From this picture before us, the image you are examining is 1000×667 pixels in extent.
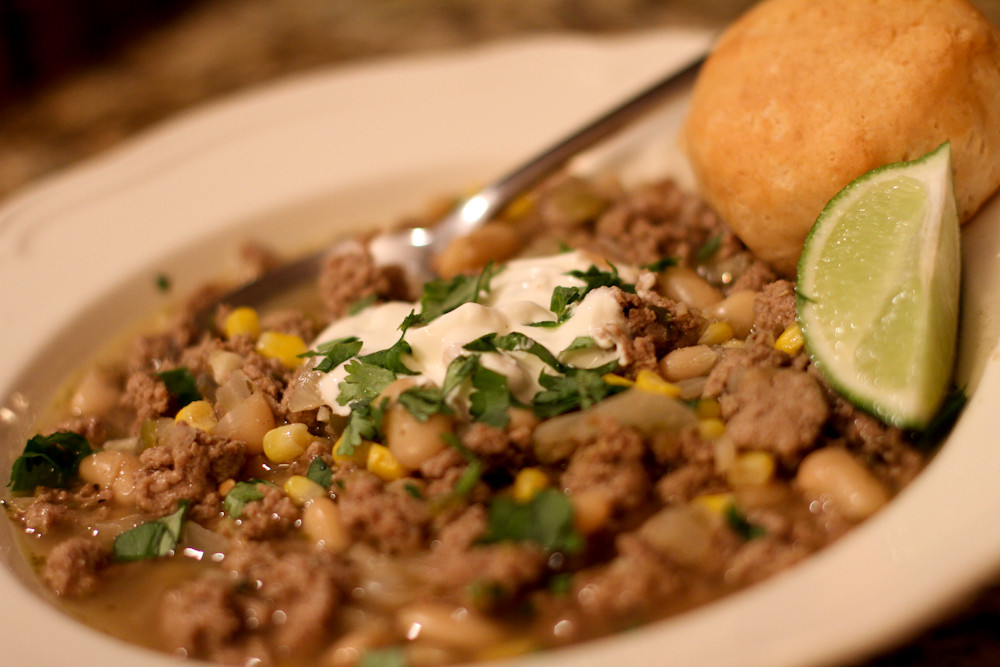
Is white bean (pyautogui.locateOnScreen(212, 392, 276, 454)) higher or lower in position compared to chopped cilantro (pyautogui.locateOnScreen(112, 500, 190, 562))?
higher

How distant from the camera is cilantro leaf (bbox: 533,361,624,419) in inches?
110

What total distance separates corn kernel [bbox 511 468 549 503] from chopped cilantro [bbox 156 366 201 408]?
1.59m

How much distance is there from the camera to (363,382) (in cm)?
300

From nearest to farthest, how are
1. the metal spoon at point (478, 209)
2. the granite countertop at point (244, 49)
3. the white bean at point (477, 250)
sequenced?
the white bean at point (477, 250) < the metal spoon at point (478, 209) < the granite countertop at point (244, 49)

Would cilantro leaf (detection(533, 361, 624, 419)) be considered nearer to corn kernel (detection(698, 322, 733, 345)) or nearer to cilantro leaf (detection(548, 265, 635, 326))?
cilantro leaf (detection(548, 265, 635, 326))

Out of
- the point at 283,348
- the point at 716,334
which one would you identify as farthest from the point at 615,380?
the point at 283,348

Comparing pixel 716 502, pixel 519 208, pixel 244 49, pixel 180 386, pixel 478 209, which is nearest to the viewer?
pixel 716 502

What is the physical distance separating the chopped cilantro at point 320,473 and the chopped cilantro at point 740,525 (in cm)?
139

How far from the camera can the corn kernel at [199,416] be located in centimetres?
327

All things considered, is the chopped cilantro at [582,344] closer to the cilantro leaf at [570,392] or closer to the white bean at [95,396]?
the cilantro leaf at [570,392]

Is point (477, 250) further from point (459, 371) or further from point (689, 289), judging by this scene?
point (459, 371)

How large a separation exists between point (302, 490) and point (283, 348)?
0.86m

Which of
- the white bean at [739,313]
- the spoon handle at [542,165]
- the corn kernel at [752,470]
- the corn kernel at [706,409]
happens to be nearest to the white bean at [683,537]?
the corn kernel at [752,470]

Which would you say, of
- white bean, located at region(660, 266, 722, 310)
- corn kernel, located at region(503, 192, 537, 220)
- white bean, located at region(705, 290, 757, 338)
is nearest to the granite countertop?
corn kernel, located at region(503, 192, 537, 220)
